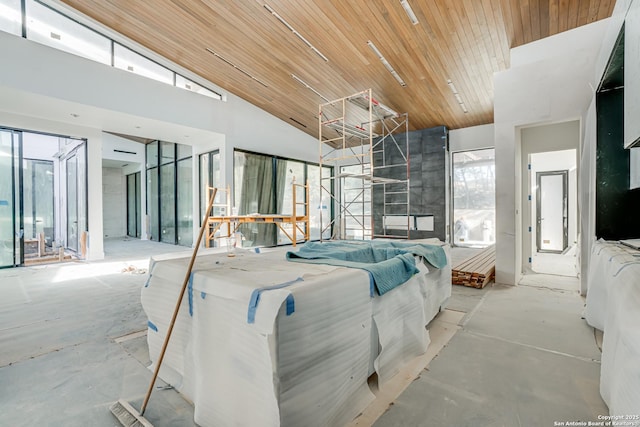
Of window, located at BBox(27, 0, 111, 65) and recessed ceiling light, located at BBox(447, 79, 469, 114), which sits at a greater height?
window, located at BBox(27, 0, 111, 65)

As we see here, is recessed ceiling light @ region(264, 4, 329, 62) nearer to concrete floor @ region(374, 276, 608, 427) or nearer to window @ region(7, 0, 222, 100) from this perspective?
window @ region(7, 0, 222, 100)

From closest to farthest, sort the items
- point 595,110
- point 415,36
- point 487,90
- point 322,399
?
1. point 322,399
2. point 595,110
3. point 415,36
4. point 487,90

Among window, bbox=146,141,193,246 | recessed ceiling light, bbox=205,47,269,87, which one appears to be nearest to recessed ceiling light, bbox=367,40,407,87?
recessed ceiling light, bbox=205,47,269,87

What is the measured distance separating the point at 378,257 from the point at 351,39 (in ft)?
11.9

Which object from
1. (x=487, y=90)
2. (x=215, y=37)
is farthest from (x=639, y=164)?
(x=215, y=37)

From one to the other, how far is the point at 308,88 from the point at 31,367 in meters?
5.81

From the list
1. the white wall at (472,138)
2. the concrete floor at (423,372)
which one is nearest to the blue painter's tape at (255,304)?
the concrete floor at (423,372)

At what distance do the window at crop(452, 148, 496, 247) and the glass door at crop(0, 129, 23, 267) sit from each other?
29.8 feet

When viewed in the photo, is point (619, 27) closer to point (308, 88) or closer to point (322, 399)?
point (322, 399)

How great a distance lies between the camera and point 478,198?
7.00m

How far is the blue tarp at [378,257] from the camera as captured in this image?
163 centimetres

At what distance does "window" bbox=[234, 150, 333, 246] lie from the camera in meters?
6.88

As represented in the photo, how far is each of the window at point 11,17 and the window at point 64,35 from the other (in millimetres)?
102

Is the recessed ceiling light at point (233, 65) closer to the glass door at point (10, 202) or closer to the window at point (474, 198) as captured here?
the glass door at point (10, 202)
